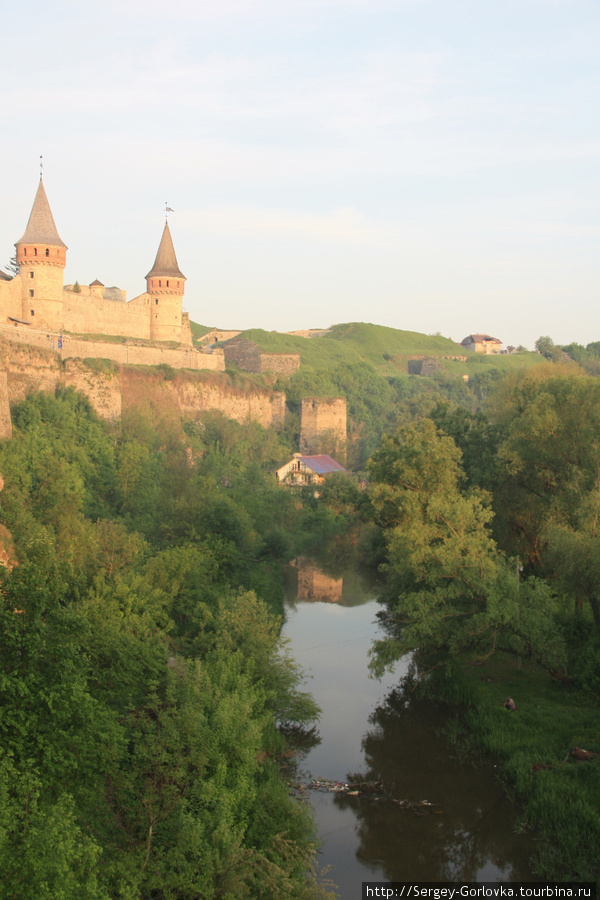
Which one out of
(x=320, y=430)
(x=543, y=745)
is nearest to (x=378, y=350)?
(x=320, y=430)

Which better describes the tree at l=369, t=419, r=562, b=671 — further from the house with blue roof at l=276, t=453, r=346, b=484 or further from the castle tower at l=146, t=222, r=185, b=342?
the castle tower at l=146, t=222, r=185, b=342

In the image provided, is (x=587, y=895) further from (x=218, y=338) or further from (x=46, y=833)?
(x=218, y=338)

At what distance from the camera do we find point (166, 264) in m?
45.4

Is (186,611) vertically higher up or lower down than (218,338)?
lower down

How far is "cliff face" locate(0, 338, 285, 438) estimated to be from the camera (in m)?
34.0

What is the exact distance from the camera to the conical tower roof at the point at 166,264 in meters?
45.2

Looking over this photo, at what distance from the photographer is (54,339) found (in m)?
37.4

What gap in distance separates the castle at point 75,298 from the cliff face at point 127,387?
2.55 meters

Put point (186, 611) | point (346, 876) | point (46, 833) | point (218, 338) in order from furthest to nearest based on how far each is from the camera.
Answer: point (218, 338)
point (186, 611)
point (346, 876)
point (46, 833)

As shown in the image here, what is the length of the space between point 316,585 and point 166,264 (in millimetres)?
23888

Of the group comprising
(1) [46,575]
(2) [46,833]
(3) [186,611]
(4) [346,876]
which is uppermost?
(1) [46,575]

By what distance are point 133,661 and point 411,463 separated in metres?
11.8

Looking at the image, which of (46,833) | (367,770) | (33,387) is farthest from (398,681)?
(33,387)

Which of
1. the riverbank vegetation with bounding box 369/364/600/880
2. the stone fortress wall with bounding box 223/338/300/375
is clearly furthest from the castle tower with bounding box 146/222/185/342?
Answer: the riverbank vegetation with bounding box 369/364/600/880
